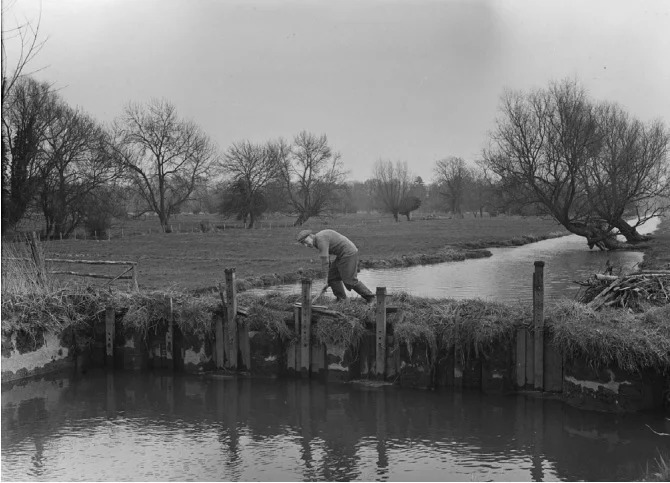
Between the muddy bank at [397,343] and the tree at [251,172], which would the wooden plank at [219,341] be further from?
the tree at [251,172]

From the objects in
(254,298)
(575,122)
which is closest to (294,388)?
(254,298)

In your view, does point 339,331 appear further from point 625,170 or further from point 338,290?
point 625,170

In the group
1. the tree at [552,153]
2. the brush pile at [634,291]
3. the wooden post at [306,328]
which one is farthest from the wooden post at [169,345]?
the tree at [552,153]

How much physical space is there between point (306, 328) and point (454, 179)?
92253 millimetres

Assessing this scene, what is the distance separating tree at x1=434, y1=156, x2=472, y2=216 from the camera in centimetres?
10086

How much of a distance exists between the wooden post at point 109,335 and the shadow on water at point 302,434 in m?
1.14

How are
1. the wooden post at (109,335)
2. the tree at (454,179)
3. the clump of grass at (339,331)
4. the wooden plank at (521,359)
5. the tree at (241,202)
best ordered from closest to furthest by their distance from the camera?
the wooden plank at (521,359), the clump of grass at (339,331), the wooden post at (109,335), the tree at (241,202), the tree at (454,179)

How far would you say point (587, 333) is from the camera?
9.95 metres

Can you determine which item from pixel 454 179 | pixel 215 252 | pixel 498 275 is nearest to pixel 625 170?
pixel 498 275

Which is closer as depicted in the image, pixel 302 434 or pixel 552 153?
pixel 302 434

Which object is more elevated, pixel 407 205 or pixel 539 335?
pixel 407 205

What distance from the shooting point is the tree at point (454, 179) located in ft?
331

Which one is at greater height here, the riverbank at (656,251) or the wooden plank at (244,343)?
the riverbank at (656,251)

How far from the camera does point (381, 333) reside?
37.7ft
